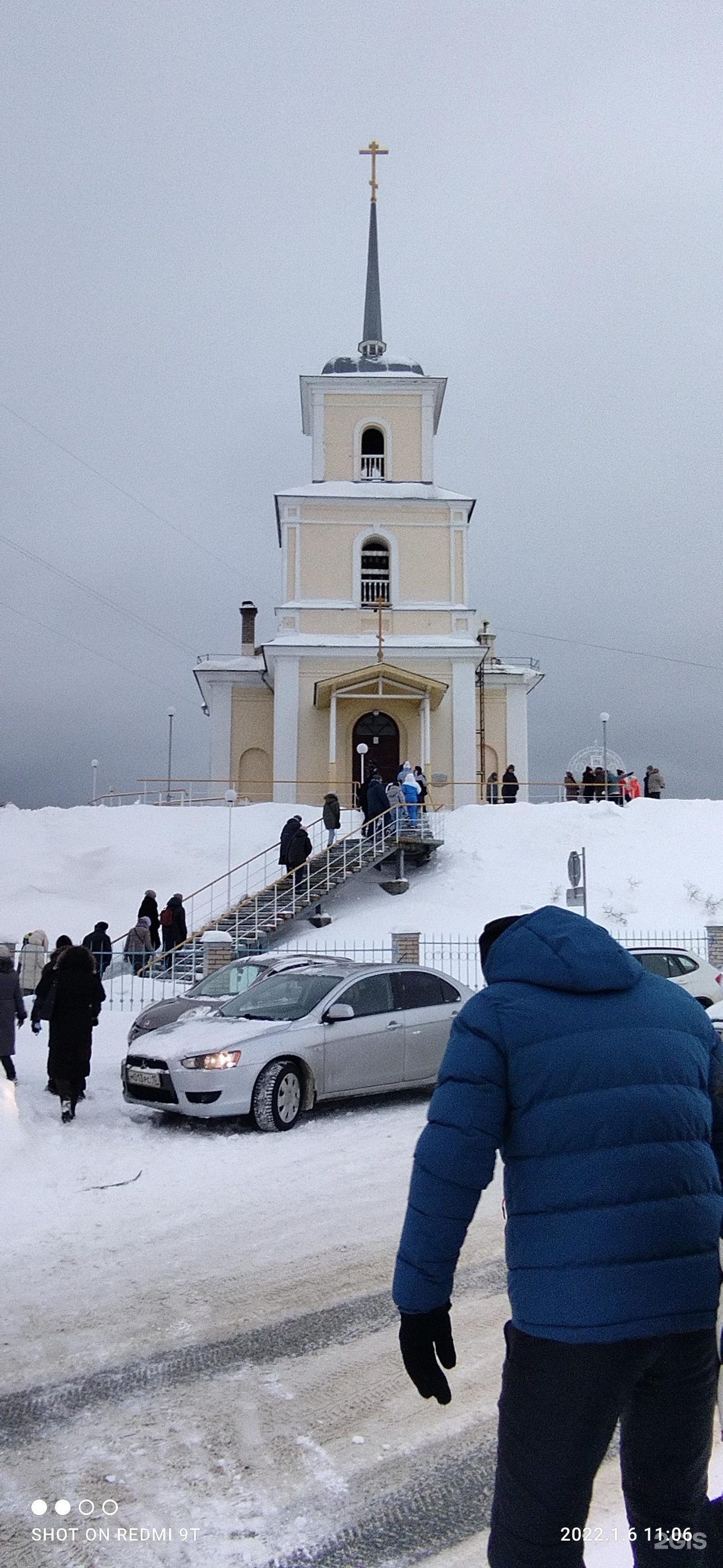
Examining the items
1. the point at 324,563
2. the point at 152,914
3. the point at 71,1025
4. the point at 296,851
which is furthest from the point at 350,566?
the point at 71,1025

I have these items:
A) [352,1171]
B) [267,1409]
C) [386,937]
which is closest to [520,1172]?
[267,1409]

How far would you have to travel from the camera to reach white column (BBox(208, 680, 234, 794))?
35.4 meters

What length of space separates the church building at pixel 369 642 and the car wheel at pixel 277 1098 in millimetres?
20332

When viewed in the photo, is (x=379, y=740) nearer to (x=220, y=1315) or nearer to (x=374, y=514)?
(x=374, y=514)

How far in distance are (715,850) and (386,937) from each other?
28.8 feet

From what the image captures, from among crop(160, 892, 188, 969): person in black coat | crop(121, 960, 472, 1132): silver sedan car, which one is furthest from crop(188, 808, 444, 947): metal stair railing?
crop(121, 960, 472, 1132): silver sedan car

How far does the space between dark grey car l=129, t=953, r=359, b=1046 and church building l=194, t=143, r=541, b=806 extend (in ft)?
52.6

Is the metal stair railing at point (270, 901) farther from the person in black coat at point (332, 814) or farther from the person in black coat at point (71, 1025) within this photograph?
the person in black coat at point (71, 1025)

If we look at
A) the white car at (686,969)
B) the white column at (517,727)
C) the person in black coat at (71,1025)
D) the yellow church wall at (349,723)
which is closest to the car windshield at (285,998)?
the person in black coat at (71,1025)

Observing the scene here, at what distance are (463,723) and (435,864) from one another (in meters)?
9.22

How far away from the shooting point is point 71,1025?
32.3ft

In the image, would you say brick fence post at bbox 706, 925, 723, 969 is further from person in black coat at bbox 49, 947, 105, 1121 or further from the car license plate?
person in black coat at bbox 49, 947, 105, 1121

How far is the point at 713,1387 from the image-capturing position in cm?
254

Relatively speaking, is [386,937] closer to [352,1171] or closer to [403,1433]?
[352,1171]
